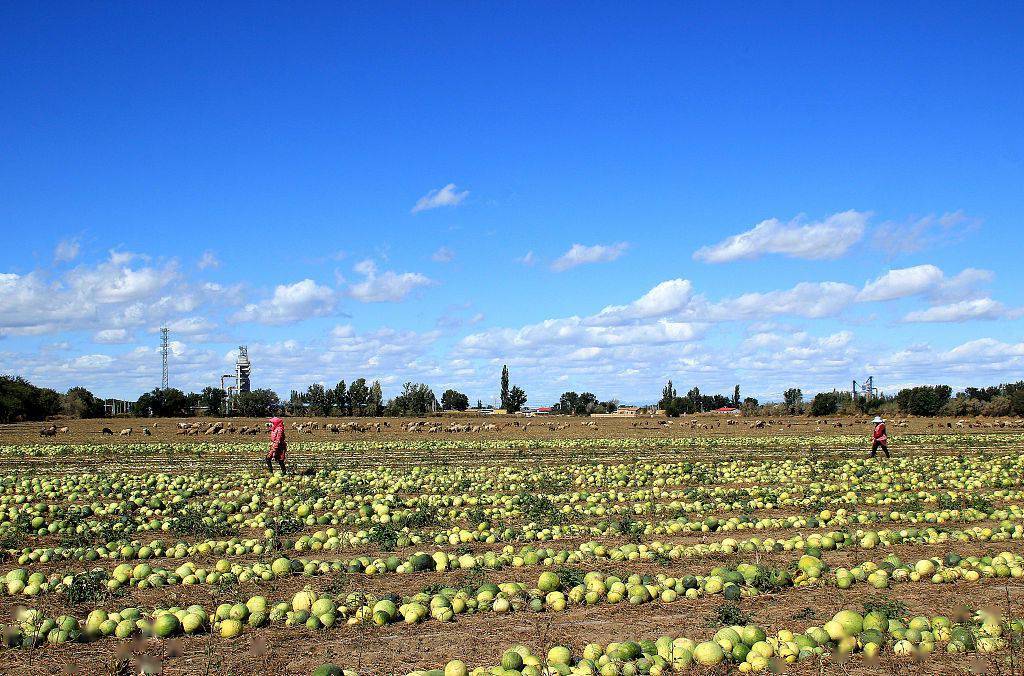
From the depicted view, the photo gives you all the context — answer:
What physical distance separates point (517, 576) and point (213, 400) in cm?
12361

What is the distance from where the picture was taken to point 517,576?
10.3 metres

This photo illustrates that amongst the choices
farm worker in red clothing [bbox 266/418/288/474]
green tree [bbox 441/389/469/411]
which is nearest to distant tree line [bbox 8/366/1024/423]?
green tree [bbox 441/389/469/411]

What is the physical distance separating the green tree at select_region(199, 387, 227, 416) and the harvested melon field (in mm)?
107107

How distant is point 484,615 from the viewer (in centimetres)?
859

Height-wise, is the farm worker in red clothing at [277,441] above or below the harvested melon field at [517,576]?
above

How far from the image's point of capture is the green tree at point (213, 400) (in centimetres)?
Answer: 12394

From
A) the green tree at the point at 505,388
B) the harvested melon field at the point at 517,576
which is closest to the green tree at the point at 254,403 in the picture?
the green tree at the point at 505,388

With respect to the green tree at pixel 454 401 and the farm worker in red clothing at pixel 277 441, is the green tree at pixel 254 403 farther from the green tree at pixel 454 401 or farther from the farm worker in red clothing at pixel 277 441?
the farm worker in red clothing at pixel 277 441

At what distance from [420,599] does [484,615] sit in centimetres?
68

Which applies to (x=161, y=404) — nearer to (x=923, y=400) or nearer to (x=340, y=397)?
(x=340, y=397)

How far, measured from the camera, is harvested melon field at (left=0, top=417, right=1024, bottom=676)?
7.18 meters

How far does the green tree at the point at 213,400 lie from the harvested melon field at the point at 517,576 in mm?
107107

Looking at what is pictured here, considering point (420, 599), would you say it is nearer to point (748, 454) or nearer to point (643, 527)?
point (643, 527)

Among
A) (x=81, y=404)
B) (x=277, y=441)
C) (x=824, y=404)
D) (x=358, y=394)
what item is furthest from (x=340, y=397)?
(x=277, y=441)
